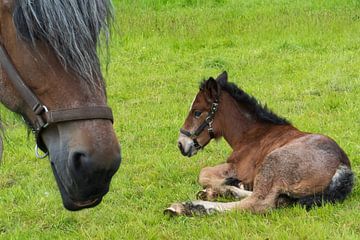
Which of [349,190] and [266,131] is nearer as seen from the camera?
[349,190]

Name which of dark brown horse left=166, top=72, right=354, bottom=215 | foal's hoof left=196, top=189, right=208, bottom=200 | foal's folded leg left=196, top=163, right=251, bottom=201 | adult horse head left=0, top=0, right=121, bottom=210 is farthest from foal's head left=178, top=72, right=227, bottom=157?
adult horse head left=0, top=0, right=121, bottom=210

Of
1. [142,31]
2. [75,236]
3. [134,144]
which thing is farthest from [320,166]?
[142,31]

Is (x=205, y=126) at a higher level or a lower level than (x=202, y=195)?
higher

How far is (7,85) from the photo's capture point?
236 cm

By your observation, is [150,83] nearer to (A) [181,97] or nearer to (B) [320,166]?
(A) [181,97]

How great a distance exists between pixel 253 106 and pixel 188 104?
7.65ft

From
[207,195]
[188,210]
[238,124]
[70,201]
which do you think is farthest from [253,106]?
[70,201]

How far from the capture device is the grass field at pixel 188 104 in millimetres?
4566

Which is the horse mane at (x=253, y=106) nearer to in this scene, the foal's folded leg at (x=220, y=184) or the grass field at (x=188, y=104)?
the foal's folded leg at (x=220, y=184)

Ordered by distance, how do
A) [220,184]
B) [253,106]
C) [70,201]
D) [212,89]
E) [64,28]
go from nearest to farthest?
[64,28] < [70,201] < [220,184] < [212,89] < [253,106]

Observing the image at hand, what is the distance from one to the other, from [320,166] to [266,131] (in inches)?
37.7

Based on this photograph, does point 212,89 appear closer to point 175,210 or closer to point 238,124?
point 238,124

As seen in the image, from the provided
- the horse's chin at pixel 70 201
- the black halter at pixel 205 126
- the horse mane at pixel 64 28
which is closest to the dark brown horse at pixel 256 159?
the black halter at pixel 205 126

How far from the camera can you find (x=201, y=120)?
5.70 meters
